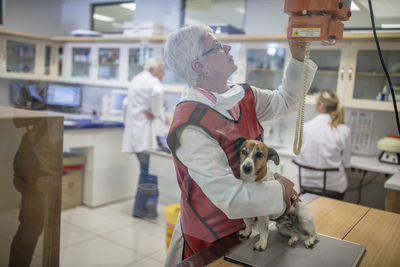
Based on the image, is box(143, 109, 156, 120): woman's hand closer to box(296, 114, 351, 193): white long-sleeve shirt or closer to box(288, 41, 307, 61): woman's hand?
box(296, 114, 351, 193): white long-sleeve shirt

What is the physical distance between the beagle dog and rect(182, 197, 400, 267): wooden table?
0.37ft

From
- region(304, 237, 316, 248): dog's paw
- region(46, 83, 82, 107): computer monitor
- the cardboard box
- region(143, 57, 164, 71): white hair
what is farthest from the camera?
region(143, 57, 164, 71): white hair

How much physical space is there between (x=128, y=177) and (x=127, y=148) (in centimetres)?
30

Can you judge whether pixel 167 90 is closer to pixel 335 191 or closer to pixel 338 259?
pixel 335 191

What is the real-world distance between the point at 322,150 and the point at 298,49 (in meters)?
0.99

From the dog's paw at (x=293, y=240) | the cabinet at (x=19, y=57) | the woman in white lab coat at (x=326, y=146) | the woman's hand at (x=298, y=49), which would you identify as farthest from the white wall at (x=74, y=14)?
the woman in white lab coat at (x=326, y=146)

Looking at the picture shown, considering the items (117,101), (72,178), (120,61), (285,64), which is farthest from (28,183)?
(117,101)

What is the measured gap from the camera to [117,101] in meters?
3.29

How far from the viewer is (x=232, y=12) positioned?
311 centimetres

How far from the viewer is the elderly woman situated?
70cm

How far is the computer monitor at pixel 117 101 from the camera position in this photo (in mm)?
3149

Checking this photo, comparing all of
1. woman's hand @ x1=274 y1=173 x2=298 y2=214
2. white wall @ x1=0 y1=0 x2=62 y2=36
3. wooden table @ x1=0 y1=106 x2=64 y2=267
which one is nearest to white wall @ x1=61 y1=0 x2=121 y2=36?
white wall @ x1=0 y1=0 x2=62 y2=36

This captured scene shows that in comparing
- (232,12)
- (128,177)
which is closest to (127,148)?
(128,177)

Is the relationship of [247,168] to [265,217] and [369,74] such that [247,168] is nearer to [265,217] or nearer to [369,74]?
[265,217]
